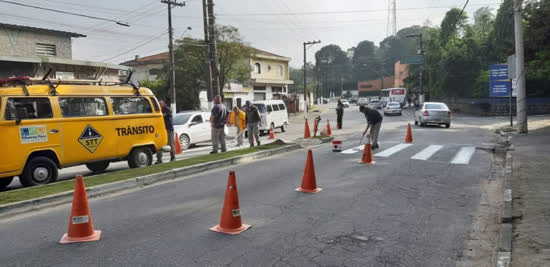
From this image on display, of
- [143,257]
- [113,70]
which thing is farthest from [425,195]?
[113,70]

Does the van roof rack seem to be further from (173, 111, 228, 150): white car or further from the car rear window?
the car rear window

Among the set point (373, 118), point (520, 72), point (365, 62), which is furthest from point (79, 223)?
point (365, 62)

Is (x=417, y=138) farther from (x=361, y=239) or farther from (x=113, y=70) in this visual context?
(x=113, y=70)

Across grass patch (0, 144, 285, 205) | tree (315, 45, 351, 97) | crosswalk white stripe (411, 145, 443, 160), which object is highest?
tree (315, 45, 351, 97)

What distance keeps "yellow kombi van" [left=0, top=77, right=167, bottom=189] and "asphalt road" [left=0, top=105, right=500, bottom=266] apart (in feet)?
7.67

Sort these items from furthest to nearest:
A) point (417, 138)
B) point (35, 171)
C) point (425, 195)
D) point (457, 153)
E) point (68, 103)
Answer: point (417, 138)
point (457, 153)
point (68, 103)
point (35, 171)
point (425, 195)

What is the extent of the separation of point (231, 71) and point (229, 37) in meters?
3.50

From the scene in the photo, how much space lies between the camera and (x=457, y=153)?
13031 millimetres

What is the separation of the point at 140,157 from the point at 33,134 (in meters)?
2.95

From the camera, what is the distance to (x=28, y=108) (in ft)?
29.2

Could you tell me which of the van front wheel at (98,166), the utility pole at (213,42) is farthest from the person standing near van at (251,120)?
the utility pole at (213,42)

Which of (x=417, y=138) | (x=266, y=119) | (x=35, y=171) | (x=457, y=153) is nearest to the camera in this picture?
(x=35, y=171)

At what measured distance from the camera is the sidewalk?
456cm

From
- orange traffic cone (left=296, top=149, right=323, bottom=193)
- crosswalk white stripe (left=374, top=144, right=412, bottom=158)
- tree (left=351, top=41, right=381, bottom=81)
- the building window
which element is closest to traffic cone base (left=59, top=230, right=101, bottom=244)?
orange traffic cone (left=296, top=149, right=323, bottom=193)
